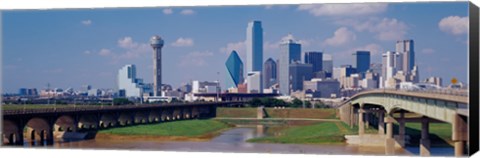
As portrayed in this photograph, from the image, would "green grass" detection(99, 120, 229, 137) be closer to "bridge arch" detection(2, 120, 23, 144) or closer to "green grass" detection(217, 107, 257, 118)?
"green grass" detection(217, 107, 257, 118)

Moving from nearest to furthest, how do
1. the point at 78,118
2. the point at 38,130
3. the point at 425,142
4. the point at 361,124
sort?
1. the point at 425,142
2. the point at 38,130
3. the point at 361,124
4. the point at 78,118

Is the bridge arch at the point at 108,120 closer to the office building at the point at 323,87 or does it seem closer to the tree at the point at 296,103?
the tree at the point at 296,103

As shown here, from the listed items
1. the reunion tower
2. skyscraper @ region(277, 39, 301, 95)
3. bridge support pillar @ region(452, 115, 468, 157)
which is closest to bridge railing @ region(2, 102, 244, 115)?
the reunion tower

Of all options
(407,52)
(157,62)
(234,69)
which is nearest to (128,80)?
(157,62)

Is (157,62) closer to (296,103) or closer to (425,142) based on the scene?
(296,103)

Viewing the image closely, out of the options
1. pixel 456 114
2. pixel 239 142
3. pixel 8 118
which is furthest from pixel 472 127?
pixel 8 118

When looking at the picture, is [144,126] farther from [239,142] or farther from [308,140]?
[308,140]

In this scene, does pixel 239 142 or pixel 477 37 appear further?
pixel 239 142
